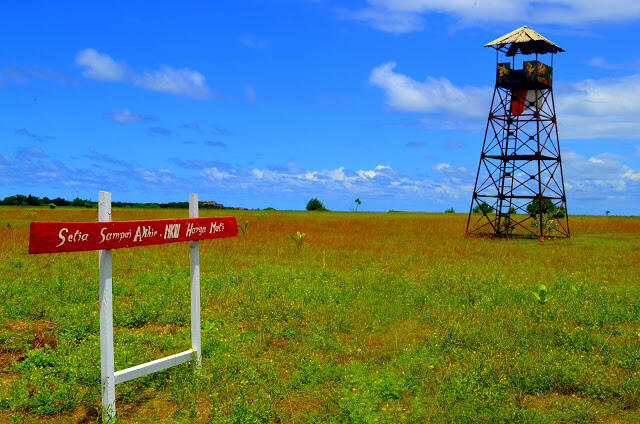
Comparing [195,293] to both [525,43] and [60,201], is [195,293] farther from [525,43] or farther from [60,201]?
[60,201]

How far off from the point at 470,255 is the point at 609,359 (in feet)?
44.6

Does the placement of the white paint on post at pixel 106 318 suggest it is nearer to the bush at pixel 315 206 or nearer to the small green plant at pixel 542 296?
the small green plant at pixel 542 296

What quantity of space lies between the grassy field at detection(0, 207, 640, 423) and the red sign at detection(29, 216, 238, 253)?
2.25m

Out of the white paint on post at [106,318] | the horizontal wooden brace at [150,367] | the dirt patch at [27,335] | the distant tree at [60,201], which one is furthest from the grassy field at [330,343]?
the distant tree at [60,201]

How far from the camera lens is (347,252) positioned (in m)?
21.3

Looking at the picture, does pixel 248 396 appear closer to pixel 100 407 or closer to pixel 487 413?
pixel 100 407

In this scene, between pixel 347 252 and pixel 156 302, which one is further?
pixel 347 252

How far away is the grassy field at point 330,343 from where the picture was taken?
6.91 m

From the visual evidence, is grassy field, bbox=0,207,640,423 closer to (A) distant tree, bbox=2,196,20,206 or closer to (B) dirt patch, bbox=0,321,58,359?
(B) dirt patch, bbox=0,321,58,359

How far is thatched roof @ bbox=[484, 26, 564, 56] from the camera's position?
30.1 metres

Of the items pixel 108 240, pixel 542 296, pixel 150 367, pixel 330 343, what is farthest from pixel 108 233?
pixel 542 296

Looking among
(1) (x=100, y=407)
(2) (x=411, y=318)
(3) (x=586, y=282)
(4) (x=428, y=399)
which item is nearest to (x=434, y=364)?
(4) (x=428, y=399)

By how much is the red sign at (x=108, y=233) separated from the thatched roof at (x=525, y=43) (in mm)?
28085

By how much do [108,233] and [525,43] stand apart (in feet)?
101
